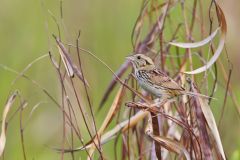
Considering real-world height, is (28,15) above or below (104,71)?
above

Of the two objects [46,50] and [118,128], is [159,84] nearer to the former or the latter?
[118,128]

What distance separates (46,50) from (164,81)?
3.45m

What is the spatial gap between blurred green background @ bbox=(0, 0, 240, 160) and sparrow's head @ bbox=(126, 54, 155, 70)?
4.44ft

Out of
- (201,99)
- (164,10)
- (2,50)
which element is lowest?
(201,99)

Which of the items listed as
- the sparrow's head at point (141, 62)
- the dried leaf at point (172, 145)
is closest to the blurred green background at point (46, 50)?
the sparrow's head at point (141, 62)

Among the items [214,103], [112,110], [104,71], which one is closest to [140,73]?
[112,110]

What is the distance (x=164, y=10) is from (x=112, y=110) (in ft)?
2.62

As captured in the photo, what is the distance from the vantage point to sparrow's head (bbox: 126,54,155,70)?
13.2 ft

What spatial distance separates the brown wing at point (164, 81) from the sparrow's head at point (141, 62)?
0.29 feet

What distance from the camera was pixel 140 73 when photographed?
3.98 m

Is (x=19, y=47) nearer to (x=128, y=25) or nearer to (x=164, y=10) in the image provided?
(x=128, y=25)

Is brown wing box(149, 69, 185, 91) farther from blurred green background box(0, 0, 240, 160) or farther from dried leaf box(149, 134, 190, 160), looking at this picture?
blurred green background box(0, 0, 240, 160)

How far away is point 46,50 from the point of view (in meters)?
7.20

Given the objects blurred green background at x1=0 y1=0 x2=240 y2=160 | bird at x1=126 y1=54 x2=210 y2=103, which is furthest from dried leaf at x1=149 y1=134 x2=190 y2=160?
blurred green background at x1=0 y1=0 x2=240 y2=160
